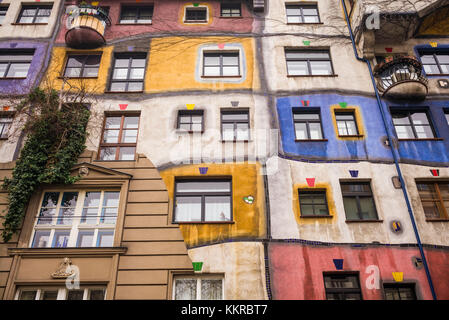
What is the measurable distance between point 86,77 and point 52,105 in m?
2.18

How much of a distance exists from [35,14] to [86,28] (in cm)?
415

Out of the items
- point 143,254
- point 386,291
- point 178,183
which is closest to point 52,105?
point 178,183

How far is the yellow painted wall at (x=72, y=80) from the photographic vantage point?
49.1ft

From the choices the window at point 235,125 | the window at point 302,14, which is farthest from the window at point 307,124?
the window at point 302,14

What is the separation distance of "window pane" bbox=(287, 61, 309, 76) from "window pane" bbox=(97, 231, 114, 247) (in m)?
9.91

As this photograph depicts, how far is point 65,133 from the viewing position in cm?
1320

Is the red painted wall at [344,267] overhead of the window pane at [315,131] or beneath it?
beneath

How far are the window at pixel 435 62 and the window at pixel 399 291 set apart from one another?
31.4ft

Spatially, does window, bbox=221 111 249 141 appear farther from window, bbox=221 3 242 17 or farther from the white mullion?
window, bbox=221 3 242 17

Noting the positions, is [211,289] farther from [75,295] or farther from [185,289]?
[75,295]

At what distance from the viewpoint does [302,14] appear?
1794 centimetres

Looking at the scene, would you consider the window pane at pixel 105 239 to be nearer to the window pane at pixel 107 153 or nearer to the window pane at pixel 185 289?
the window pane at pixel 185 289

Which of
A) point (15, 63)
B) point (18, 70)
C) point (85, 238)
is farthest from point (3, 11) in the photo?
point (85, 238)

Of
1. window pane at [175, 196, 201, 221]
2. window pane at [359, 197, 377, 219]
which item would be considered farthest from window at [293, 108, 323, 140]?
window pane at [175, 196, 201, 221]
